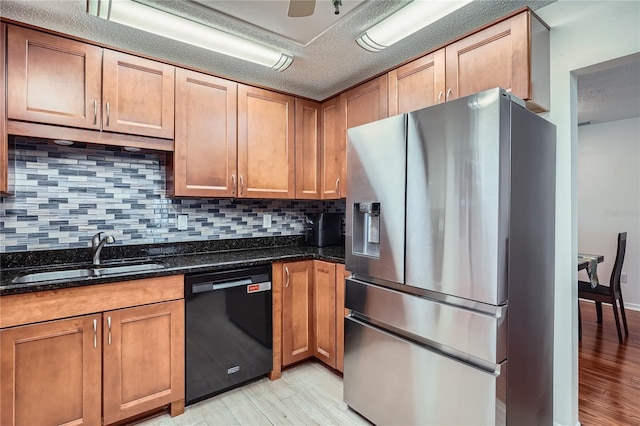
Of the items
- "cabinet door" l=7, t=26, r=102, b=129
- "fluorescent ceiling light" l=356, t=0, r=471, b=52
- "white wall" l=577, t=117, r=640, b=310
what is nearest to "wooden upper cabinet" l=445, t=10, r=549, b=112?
"fluorescent ceiling light" l=356, t=0, r=471, b=52

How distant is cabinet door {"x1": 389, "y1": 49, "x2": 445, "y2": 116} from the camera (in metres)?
2.03

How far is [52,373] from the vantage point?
1.65m

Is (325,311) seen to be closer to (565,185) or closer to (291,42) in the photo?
(565,185)

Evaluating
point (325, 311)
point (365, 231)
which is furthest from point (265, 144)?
point (325, 311)

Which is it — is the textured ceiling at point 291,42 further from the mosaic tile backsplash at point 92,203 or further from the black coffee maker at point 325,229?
the black coffee maker at point 325,229

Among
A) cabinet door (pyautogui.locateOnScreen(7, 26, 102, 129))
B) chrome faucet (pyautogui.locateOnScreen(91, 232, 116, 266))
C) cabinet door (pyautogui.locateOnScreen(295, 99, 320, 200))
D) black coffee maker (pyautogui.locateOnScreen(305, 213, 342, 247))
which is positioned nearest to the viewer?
cabinet door (pyautogui.locateOnScreen(7, 26, 102, 129))

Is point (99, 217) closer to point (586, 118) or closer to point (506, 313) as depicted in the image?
point (506, 313)

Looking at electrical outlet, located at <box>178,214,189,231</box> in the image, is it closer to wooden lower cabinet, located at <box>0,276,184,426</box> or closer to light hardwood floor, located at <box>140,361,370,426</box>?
wooden lower cabinet, located at <box>0,276,184,426</box>

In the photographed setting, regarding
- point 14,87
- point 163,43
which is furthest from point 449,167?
point 14,87

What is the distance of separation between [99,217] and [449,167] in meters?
2.25

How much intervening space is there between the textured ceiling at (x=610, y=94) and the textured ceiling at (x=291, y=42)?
1258 millimetres

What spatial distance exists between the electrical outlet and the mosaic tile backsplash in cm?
2

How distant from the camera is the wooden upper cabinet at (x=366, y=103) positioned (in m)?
2.43

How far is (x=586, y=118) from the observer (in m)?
4.29
